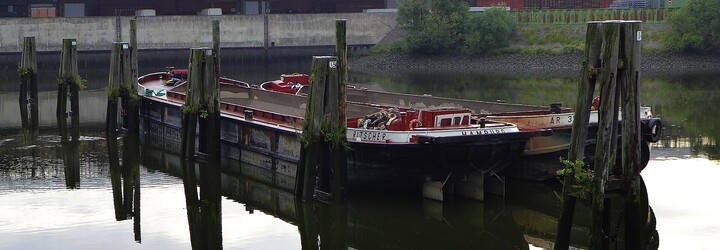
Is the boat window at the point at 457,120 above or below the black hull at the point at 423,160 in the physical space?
above

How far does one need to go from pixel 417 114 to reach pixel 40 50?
58.5 metres

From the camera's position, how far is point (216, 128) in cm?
3206

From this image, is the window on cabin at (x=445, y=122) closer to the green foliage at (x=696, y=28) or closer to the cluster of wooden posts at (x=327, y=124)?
the cluster of wooden posts at (x=327, y=124)

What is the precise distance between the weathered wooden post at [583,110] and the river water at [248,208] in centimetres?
346

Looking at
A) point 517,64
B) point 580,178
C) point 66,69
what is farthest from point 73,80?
point 517,64

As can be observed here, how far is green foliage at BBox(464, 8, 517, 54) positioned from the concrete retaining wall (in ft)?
35.6

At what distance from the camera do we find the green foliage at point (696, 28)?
7488 cm

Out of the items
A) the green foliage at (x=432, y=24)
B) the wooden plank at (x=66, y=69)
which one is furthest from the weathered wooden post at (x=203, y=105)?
the green foliage at (x=432, y=24)

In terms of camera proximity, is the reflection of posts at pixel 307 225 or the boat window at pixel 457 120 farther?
the boat window at pixel 457 120

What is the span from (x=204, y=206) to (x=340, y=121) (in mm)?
4626

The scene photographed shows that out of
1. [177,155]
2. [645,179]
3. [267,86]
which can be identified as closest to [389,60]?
[267,86]

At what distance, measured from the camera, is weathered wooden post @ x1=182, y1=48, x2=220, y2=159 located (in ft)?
105

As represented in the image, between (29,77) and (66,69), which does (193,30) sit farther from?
(66,69)

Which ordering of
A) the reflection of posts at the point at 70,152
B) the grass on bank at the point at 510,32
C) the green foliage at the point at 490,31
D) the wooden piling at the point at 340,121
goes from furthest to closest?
the green foliage at the point at 490,31 < the grass on bank at the point at 510,32 < the reflection of posts at the point at 70,152 < the wooden piling at the point at 340,121
